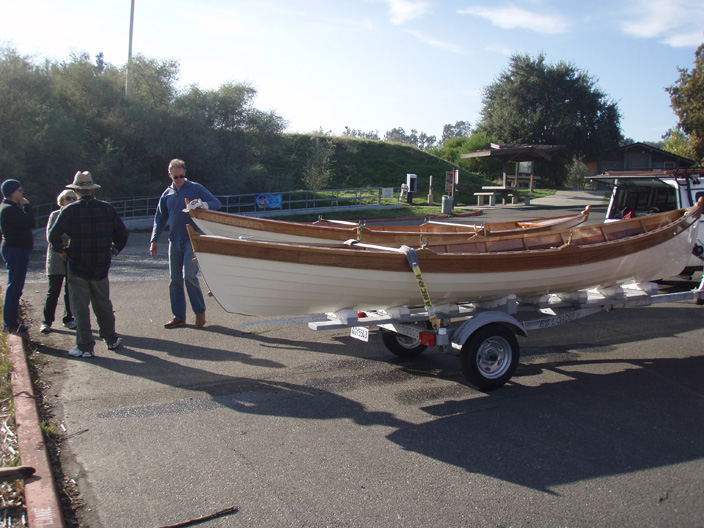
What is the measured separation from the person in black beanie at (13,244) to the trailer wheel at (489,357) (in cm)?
528

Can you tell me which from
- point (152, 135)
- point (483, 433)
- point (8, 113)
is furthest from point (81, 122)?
point (483, 433)

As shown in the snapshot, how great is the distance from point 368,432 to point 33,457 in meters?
2.40

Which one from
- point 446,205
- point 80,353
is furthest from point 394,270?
point 446,205

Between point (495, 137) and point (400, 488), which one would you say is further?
point (495, 137)

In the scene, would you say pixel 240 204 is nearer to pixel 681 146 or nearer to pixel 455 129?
pixel 681 146

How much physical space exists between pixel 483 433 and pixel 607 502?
1162 mm

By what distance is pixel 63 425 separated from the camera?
4711 millimetres

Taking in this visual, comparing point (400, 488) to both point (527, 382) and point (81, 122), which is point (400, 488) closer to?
point (527, 382)

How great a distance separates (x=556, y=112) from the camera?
153ft

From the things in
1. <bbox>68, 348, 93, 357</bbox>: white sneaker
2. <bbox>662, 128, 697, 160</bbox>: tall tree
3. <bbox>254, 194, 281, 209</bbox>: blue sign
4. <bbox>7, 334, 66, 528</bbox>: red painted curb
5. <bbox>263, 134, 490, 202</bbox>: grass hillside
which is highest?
<bbox>662, 128, 697, 160</bbox>: tall tree

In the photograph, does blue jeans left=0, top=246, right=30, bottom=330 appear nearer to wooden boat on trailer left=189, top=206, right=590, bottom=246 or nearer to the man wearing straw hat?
the man wearing straw hat

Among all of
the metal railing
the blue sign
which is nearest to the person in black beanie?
the metal railing

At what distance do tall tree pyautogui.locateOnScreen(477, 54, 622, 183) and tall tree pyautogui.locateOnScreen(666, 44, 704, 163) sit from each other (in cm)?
677

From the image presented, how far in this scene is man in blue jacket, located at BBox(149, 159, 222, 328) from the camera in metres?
7.50
